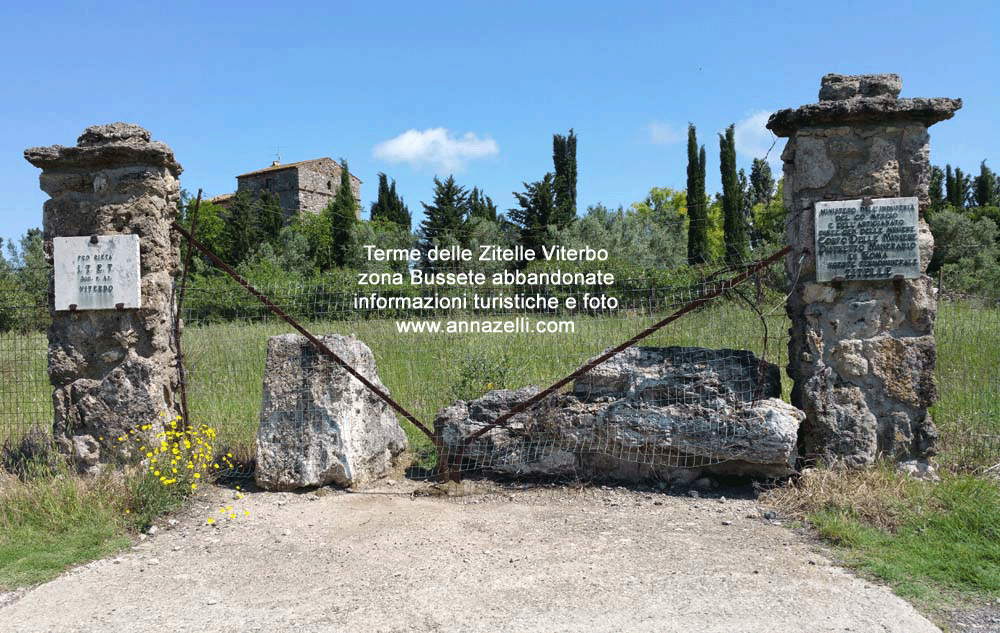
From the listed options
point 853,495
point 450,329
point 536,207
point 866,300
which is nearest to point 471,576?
point 853,495

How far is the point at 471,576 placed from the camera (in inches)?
162

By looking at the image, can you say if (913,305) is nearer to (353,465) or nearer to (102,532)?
(353,465)

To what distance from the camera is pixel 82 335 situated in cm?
588

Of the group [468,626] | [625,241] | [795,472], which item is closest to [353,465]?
[468,626]

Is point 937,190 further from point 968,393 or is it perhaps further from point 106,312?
point 106,312

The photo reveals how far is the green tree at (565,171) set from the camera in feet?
110

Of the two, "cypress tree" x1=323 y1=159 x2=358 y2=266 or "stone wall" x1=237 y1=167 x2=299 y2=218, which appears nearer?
"cypress tree" x1=323 y1=159 x2=358 y2=266

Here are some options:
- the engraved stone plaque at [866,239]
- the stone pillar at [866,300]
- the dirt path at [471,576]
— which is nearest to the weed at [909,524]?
the dirt path at [471,576]

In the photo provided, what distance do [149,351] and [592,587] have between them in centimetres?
433

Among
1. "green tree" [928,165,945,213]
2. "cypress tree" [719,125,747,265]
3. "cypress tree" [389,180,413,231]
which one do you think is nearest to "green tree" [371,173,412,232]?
"cypress tree" [389,180,413,231]

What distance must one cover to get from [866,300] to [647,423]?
2042mm

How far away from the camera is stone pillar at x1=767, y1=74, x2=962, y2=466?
5.50 m

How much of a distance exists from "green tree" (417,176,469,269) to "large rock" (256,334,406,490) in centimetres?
2306

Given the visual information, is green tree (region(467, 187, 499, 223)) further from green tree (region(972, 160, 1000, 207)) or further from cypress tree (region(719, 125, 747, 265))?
green tree (region(972, 160, 1000, 207))
